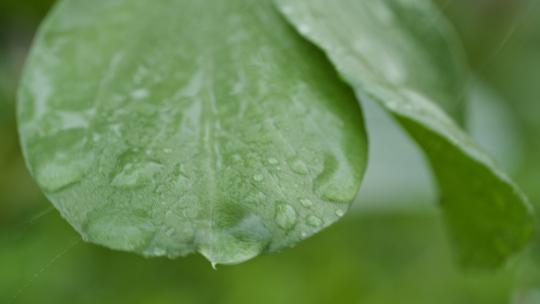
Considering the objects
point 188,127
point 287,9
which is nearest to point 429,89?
point 287,9

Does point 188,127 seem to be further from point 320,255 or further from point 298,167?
point 320,255

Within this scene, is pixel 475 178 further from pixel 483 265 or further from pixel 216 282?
pixel 216 282

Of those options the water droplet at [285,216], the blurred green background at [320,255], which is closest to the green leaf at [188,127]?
the water droplet at [285,216]

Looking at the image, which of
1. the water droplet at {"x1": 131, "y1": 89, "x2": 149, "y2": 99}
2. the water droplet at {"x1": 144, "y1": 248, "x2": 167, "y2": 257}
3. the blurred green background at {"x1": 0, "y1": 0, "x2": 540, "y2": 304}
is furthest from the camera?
the blurred green background at {"x1": 0, "y1": 0, "x2": 540, "y2": 304}

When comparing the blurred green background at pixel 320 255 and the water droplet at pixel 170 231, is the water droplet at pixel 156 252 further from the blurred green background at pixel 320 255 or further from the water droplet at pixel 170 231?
the blurred green background at pixel 320 255

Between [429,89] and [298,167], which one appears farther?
[429,89]

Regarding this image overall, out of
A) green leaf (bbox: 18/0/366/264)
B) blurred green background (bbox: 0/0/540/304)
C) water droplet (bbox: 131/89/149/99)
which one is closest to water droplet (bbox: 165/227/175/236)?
green leaf (bbox: 18/0/366/264)

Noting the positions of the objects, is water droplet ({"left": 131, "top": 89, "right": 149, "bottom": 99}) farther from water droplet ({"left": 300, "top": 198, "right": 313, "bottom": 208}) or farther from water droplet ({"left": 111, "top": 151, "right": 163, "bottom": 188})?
water droplet ({"left": 300, "top": 198, "right": 313, "bottom": 208})
